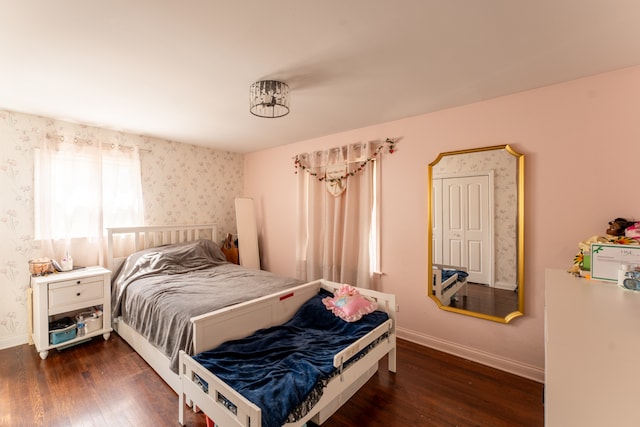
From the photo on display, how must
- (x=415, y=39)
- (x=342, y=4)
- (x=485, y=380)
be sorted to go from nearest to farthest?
1. (x=342, y=4)
2. (x=415, y=39)
3. (x=485, y=380)

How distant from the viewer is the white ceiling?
4.52 ft

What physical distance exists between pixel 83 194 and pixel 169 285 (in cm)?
158

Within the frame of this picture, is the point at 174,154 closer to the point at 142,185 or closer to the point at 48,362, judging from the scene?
the point at 142,185

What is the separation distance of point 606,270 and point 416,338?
6.05ft

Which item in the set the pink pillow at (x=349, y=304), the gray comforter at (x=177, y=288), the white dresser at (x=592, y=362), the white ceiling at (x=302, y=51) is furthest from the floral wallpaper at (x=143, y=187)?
the white dresser at (x=592, y=362)

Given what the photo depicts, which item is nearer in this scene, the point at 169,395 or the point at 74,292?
the point at 169,395

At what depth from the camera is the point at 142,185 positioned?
3.61m

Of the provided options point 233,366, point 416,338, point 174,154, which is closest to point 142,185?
point 174,154

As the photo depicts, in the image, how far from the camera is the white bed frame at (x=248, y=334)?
1.40 m

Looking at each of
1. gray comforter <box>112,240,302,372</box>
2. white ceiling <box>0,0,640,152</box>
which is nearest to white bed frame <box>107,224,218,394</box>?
gray comforter <box>112,240,302,372</box>

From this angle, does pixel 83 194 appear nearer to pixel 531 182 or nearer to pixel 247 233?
pixel 247 233

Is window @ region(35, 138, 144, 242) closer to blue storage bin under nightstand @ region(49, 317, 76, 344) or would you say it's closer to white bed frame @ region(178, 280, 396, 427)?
blue storage bin under nightstand @ region(49, 317, 76, 344)

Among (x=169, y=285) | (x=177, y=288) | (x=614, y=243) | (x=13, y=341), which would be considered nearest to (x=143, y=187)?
(x=169, y=285)

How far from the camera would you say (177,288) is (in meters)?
2.60
